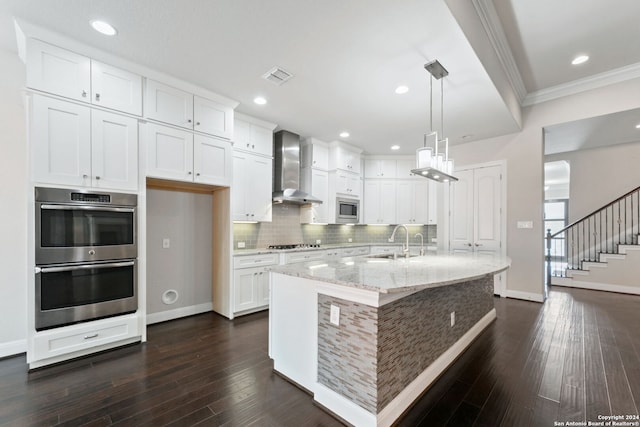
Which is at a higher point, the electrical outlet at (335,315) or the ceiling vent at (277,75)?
the ceiling vent at (277,75)

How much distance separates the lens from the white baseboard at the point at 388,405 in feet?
5.41

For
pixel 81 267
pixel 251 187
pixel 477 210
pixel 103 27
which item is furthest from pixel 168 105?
pixel 477 210

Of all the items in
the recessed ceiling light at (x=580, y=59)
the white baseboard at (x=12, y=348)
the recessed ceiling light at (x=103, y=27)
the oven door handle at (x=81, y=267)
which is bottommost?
the white baseboard at (x=12, y=348)

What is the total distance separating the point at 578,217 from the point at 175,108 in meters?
8.64

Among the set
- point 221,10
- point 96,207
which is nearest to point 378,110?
point 221,10

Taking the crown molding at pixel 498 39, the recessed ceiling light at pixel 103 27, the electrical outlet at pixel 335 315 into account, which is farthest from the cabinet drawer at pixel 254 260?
the crown molding at pixel 498 39

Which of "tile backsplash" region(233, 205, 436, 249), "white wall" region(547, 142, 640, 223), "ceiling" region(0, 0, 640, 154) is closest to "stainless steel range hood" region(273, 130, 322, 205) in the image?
"tile backsplash" region(233, 205, 436, 249)

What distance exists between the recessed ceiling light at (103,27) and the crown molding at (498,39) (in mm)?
3108

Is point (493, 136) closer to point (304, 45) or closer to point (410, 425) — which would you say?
point (304, 45)

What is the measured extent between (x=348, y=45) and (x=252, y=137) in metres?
2.17

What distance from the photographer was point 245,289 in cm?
372

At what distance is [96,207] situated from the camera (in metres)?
2.56

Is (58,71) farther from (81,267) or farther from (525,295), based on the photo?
(525,295)

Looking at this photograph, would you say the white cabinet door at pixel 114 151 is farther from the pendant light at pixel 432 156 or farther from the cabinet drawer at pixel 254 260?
the pendant light at pixel 432 156
